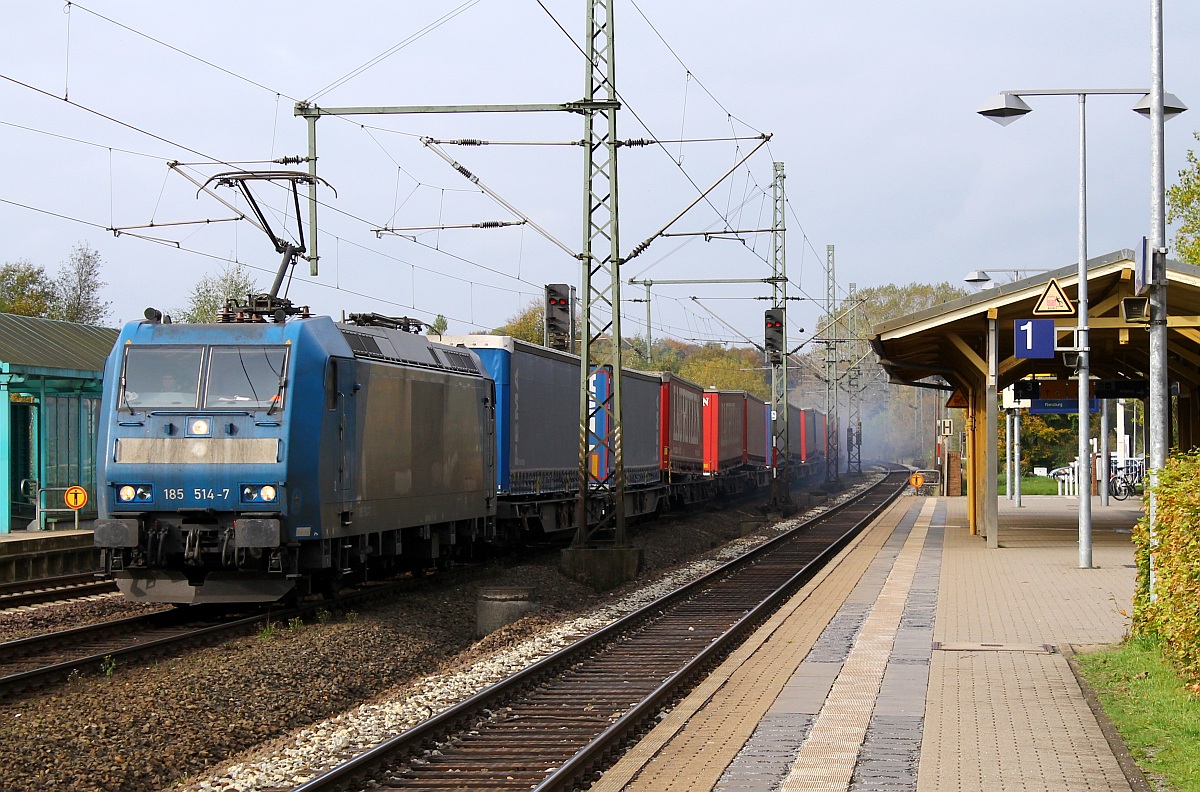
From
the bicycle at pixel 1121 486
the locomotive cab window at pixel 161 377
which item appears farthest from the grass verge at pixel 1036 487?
the locomotive cab window at pixel 161 377

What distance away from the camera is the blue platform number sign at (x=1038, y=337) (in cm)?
1930

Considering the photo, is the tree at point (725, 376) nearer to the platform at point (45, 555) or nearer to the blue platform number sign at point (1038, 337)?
the blue platform number sign at point (1038, 337)

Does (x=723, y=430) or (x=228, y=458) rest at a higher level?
(x=723, y=430)

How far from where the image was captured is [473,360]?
18.9m

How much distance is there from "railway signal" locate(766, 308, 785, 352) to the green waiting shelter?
50.4 ft

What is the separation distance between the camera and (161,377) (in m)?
13.2

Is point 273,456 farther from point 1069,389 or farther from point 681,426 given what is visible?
point 681,426

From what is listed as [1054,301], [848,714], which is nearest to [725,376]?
[1054,301]

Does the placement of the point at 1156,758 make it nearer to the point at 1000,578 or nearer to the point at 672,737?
the point at 672,737

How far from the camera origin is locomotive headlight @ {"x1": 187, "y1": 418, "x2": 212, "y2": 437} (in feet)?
42.3

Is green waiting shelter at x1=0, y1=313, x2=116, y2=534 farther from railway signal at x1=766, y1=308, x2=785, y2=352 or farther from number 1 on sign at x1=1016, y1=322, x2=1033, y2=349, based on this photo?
number 1 on sign at x1=1016, y1=322, x2=1033, y2=349

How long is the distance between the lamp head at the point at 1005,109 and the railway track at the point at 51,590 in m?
13.1

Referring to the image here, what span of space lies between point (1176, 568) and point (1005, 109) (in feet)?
28.8

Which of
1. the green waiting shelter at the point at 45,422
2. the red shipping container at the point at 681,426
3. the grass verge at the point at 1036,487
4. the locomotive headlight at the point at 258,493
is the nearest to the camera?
the locomotive headlight at the point at 258,493
